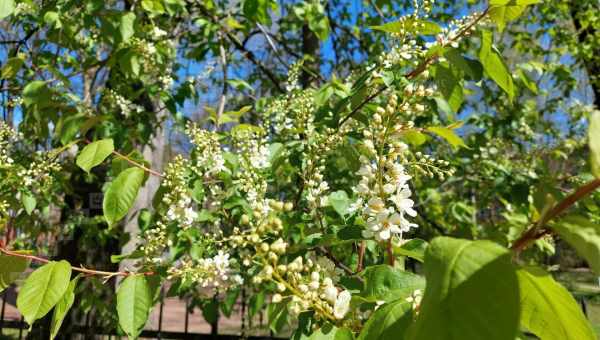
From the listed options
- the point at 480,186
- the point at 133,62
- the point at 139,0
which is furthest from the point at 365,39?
the point at 133,62

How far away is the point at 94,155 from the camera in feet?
4.78

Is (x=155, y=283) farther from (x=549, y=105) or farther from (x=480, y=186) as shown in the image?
(x=549, y=105)

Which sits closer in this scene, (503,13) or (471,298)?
(471,298)

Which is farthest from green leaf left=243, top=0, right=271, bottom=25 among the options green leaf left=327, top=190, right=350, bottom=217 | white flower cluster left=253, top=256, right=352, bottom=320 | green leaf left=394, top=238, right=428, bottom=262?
white flower cluster left=253, top=256, right=352, bottom=320

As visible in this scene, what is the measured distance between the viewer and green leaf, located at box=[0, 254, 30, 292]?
1257mm

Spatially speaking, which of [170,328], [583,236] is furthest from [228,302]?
[170,328]

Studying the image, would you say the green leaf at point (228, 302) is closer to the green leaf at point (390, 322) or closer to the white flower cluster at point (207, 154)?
the white flower cluster at point (207, 154)

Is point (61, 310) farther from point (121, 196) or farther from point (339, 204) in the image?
point (339, 204)

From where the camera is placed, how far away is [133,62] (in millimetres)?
2627

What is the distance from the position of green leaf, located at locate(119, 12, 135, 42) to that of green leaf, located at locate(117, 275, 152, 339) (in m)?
1.51

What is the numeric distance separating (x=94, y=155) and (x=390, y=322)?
1100mm

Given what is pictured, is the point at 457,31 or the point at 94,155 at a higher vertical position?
the point at 457,31

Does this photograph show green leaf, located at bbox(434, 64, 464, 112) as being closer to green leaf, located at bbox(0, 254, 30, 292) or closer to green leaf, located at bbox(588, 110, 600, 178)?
green leaf, located at bbox(588, 110, 600, 178)

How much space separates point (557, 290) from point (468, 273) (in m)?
0.21
